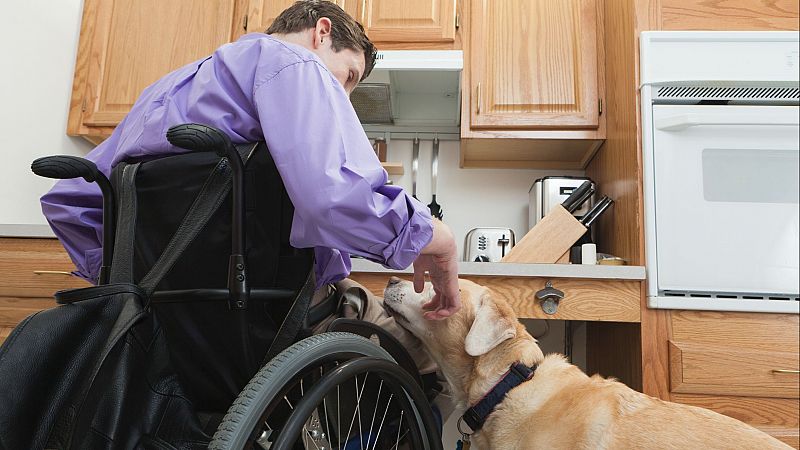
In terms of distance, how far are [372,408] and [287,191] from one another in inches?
17.6

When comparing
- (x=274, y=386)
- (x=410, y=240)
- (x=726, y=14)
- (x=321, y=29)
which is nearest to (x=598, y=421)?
(x=410, y=240)

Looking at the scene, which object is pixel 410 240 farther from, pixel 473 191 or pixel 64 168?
pixel 473 191

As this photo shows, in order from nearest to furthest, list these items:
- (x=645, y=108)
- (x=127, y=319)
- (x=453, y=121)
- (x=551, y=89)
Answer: (x=127, y=319) < (x=645, y=108) < (x=551, y=89) < (x=453, y=121)

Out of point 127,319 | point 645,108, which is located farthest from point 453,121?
point 127,319

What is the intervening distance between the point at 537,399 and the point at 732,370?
2.29ft

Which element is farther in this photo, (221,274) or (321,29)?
(321,29)

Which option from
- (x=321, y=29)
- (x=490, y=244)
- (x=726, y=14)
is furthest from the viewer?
(x=490, y=244)

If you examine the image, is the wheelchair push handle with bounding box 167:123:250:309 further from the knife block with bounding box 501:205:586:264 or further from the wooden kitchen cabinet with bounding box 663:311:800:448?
the wooden kitchen cabinet with bounding box 663:311:800:448

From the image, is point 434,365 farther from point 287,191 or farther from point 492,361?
point 287,191

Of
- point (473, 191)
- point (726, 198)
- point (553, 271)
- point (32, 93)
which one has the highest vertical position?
point (32, 93)

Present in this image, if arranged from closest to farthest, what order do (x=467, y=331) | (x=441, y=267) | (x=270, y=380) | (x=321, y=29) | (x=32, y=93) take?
(x=270, y=380) < (x=441, y=267) < (x=321, y=29) < (x=467, y=331) < (x=32, y=93)

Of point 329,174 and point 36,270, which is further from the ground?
point 329,174

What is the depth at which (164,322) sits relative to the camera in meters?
0.69

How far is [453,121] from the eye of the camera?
7.48 ft
